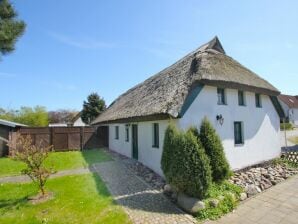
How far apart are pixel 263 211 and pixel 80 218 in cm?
562

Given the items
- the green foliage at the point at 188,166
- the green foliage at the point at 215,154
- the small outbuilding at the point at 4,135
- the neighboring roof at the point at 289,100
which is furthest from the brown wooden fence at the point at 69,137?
the neighboring roof at the point at 289,100

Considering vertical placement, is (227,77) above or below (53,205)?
above

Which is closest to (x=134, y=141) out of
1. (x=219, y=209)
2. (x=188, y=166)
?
(x=188, y=166)

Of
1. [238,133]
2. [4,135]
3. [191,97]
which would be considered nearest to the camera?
[191,97]

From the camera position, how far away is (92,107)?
138 ft

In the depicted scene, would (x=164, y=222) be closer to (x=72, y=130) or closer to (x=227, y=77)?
(x=227, y=77)

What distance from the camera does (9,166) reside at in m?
14.0

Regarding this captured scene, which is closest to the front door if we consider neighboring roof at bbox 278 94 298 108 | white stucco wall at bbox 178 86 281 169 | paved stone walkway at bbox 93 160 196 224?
paved stone walkway at bbox 93 160 196 224

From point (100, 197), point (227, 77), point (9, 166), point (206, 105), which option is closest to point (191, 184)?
point (100, 197)

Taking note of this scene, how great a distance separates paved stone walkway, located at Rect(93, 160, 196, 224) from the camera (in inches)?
237

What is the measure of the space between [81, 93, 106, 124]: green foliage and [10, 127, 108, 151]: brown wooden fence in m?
19.9

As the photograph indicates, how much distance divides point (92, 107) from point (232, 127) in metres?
35.2

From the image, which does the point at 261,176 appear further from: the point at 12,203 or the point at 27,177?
the point at 27,177

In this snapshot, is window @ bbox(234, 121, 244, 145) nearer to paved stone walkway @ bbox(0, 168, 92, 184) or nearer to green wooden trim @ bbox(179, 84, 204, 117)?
green wooden trim @ bbox(179, 84, 204, 117)
